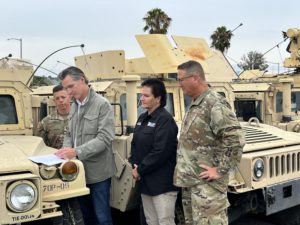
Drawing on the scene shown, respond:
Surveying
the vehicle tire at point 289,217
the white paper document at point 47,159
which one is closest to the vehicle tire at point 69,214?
the white paper document at point 47,159

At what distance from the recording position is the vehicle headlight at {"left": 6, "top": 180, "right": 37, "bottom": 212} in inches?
121

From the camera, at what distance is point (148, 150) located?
12.6 ft

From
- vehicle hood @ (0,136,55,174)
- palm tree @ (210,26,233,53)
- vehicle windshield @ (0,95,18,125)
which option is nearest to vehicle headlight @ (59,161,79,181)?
vehicle hood @ (0,136,55,174)

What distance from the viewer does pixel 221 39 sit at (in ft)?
110

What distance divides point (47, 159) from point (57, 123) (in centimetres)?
153

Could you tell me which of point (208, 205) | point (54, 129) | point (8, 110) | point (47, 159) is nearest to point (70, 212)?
point (47, 159)

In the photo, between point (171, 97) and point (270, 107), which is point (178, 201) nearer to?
point (171, 97)

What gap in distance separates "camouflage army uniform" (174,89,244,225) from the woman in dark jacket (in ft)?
0.77

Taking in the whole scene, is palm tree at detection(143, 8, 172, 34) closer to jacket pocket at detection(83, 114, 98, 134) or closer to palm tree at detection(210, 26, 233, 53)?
palm tree at detection(210, 26, 233, 53)

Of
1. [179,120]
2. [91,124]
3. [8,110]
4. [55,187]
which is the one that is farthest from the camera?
[179,120]

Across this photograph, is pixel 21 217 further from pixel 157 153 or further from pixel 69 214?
pixel 157 153

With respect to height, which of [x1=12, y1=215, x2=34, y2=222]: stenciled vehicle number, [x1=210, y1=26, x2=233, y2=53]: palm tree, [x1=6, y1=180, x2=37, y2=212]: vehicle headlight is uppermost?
[x1=210, y1=26, x2=233, y2=53]: palm tree

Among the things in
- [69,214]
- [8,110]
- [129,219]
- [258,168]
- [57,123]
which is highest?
[8,110]

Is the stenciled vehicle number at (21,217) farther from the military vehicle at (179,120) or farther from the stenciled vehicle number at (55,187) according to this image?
the military vehicle at (179,120)
